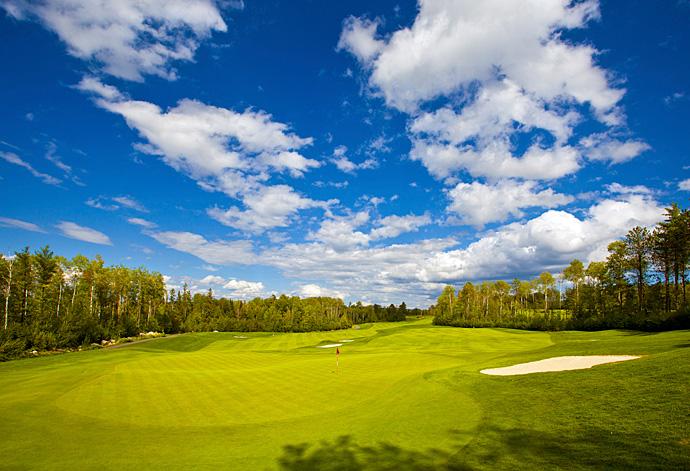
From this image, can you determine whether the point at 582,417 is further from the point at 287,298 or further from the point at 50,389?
the point at 287,298

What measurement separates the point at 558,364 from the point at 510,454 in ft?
43.2

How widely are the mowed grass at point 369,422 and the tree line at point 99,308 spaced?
40429 millimetres

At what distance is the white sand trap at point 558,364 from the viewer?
18.5 meters

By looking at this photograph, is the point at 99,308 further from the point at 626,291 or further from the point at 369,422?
the point at 626,291

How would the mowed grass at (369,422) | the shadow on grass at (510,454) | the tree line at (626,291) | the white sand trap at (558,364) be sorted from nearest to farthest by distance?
1. the shadow on grass at (510,454)
2. the mowed grass at (369,422)
3. the white sand trap at (558,364)
4. the tree line at (626,291)

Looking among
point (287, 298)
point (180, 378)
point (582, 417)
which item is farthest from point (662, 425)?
point (287, 298)

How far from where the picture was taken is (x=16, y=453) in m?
11.6

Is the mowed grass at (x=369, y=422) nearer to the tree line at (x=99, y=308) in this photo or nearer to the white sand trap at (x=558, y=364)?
the white sand trap at (x=558, y=364)

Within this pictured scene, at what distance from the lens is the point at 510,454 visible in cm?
976

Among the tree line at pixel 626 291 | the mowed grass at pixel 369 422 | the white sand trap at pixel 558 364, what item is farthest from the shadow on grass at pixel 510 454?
the tree line at pixel 626 291

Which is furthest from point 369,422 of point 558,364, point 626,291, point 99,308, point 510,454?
point 99,308

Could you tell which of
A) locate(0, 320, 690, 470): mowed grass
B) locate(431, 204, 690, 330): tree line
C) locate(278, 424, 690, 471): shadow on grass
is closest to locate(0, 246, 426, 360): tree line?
locate(0, 320, 690, 470): mowed grass

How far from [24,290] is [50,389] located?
5448 cm

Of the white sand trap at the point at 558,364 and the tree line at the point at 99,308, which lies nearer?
the white sand trap at the point at 558,364
